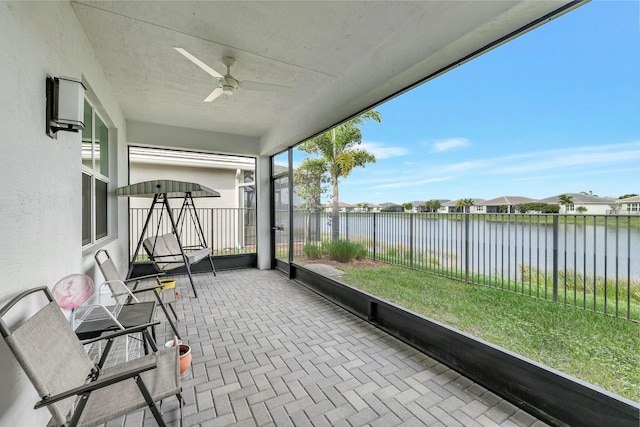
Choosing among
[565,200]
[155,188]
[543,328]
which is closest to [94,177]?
[155,188]

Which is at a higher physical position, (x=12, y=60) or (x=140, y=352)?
(x=12, y=60)

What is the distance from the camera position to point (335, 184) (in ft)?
22.4

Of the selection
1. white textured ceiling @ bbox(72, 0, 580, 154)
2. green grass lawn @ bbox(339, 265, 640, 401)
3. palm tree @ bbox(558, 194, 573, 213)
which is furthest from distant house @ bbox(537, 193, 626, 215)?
white textured ceiling @ bbox(72, 0, 580, 154)

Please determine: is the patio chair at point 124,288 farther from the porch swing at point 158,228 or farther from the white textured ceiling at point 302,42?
the white textured ceiling at point 302,42

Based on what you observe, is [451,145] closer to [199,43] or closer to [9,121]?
[199,43]

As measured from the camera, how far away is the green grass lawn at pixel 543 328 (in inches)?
81.5

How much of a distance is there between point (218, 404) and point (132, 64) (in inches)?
139

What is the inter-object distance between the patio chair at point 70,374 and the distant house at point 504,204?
12.2 feet

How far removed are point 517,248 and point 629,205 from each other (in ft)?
5.08

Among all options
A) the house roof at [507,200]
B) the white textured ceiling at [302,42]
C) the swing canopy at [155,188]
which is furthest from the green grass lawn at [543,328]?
the swing canopy at [155,188]

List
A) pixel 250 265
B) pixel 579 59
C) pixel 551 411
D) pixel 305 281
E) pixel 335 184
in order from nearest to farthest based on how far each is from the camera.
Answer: pixel 551 411, pixel 579 59, pixel 305 281, pixel 250 265, pixel 335 184

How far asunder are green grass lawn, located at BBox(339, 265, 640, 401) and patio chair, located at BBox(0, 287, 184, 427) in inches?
110

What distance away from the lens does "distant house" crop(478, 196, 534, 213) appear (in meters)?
3.12

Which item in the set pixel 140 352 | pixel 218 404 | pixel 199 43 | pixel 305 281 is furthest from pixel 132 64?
pixel 305 281
